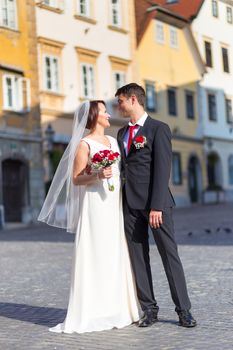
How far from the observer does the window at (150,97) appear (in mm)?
38906

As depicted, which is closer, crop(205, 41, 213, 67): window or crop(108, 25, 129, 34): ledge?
crop(108, 25, 129, 34): ledge

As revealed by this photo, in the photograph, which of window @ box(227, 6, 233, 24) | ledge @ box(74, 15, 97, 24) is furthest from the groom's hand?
window @ box(227, 6, 233, 24)

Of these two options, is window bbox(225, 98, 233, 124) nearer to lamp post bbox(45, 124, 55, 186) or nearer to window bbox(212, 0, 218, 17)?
window bbox(212, 0, 218, 17)

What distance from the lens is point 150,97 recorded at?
39156 mm

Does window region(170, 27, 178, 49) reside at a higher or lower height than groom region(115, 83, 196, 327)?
higher

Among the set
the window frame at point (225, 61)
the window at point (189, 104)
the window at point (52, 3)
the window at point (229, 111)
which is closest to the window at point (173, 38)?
the window at point (189, 104)

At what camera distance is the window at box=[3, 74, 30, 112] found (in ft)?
97.5

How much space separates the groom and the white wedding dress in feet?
0.30

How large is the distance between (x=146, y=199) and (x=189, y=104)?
3626 cm

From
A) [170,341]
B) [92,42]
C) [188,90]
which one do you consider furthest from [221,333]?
[188,90]

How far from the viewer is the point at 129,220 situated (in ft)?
23.5

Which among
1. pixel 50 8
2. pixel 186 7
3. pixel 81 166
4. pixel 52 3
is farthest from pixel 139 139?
pixel 186 7

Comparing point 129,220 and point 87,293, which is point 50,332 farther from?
point 129,220

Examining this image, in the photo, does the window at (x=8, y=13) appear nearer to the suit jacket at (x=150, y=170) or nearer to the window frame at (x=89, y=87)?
the window frame at (x=89, y=87)
